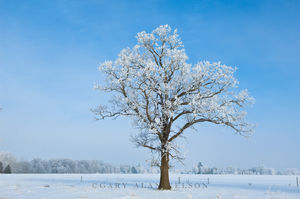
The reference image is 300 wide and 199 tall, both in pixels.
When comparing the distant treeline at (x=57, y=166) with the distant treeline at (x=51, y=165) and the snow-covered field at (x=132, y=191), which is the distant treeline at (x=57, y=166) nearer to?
the distant treeline at (x=51, y=165)

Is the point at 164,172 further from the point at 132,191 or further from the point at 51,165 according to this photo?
the point at 51,165

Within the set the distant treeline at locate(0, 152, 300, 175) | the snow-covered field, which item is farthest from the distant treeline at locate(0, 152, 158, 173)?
the snow-covered field

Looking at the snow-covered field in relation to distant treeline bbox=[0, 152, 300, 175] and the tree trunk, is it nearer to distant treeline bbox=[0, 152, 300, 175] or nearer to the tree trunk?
the tree trunk

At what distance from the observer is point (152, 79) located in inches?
838

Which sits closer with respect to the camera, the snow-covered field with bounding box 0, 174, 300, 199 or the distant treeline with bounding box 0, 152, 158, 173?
the snow-covered field with bounding box 0, 174, 300, 199

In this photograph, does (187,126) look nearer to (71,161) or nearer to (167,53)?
(167,53)

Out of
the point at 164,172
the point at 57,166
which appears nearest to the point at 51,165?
the point at 57,166

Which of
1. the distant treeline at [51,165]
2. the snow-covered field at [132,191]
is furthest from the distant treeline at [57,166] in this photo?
the snow-covered field at [132,191]

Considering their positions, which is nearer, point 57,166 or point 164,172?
point 164,172

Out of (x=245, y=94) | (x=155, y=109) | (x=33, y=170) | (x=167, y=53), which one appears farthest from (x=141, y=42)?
(x=33, y=170)

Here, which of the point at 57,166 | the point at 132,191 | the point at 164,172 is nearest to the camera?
the point at 132,191

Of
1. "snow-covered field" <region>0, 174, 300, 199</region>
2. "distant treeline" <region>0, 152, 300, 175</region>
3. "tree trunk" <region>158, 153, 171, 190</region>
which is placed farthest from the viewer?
"distant treeline" <region>0, 152, 300, 175</region>

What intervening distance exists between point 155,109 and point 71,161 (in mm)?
107130

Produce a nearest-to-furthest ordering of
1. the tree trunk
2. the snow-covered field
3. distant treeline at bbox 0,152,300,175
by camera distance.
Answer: the snow-covered field
the tree trunk
distant treeline at bbox 0,152,300,175
